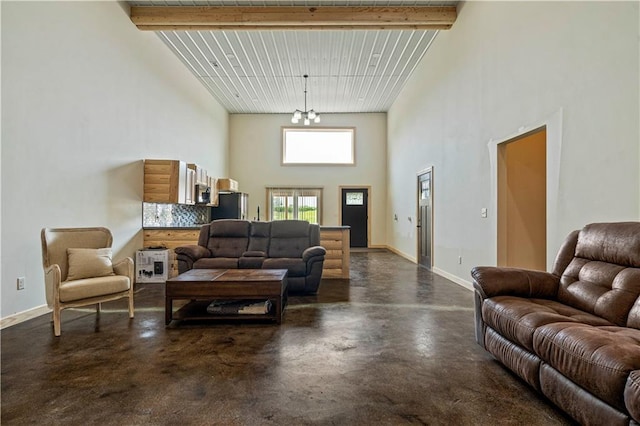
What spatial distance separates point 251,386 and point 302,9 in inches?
206

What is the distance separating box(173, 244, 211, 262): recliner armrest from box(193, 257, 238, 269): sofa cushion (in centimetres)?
7

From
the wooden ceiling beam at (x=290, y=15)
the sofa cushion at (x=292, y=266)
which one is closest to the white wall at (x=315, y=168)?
the wooden ceiling beam at (x=290, y=15)

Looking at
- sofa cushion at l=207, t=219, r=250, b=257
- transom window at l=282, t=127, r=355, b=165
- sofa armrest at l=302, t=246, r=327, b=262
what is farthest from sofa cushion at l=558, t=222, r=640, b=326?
transom window at l=282, t=127, r=355, b=165

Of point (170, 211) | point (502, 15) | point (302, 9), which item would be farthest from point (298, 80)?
point (502, 15)

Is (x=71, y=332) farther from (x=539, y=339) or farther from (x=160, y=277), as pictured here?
(x=539, y=339)

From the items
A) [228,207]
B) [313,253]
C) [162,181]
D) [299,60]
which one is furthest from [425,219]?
[162,181]

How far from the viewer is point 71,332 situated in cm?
296

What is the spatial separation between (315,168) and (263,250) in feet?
19.3

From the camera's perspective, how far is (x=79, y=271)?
3.19 meters

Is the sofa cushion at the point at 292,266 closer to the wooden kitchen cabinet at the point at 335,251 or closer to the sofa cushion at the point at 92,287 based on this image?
the wooden kitchen cabinet at the point at 335,251

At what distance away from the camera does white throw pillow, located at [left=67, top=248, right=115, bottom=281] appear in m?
3.18

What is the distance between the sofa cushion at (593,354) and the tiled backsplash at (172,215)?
221 inches

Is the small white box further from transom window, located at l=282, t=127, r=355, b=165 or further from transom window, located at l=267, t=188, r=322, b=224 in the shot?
transom window, located at l=282, t=127, r=355, b=165

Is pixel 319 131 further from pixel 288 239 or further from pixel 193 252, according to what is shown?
pixel 193 252
